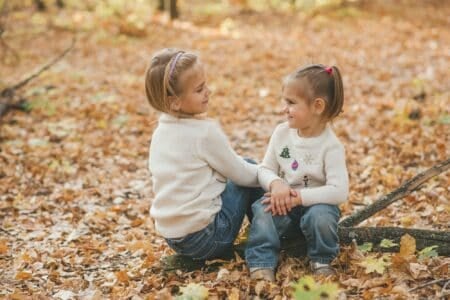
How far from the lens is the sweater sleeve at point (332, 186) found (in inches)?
131

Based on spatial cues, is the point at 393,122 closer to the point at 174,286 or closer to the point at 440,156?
the point at 440,156

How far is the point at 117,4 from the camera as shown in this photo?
58.0ft

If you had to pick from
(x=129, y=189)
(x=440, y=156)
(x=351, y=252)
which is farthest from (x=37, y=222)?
(x=440, y=156)

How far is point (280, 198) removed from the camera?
11.0 feet

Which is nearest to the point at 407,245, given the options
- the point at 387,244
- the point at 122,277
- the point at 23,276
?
the point at 387,244

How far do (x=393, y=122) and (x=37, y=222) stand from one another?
15.4ft

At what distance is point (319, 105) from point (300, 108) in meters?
0.12

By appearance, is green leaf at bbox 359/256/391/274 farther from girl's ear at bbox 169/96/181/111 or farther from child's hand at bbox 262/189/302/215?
girl's ear at bbox 169/96/181/111

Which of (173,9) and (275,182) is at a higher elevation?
(173,9)

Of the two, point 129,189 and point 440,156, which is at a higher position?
point 440,156

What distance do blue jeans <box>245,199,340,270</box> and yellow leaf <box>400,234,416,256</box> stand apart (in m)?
0.41

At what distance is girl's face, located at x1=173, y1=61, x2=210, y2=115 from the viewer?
329cm

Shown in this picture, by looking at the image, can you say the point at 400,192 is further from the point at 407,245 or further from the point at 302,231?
the point at 302,231

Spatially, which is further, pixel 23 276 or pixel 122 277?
pixel 23 276
